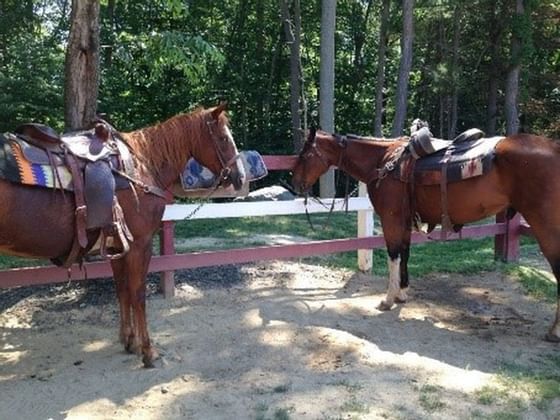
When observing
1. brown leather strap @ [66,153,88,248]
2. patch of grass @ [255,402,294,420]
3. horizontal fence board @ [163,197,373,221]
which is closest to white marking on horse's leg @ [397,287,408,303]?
horizontal fence board @ [163,197,373,221]

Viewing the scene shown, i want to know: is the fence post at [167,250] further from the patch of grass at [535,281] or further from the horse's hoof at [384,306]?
the patch of grass at [535,281]

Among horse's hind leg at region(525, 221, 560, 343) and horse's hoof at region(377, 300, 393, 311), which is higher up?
horse's hind leg at region(525, 221, 560, 343)

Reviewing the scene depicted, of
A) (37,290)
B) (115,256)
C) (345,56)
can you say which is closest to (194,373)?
(115,256)

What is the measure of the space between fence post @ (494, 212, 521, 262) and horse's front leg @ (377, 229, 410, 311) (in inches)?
90.9

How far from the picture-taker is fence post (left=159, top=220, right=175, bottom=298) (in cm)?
531

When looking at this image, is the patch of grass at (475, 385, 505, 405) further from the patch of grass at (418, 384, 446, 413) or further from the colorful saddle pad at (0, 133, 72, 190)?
the colorful saddle pad at (0, 133, 72, 190)

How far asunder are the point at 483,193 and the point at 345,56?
1764 cm

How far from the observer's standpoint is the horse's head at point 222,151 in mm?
4141

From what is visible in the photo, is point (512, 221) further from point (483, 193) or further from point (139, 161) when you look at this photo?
point (139, 161)

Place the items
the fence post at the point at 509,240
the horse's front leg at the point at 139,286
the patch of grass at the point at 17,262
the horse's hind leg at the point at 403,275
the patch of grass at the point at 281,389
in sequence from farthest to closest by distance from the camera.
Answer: the fence post at the point at 509,240 → the patch of grass at the point at 17,262 → the horse's hind leg at the point at 403,275 → the horse's front leg at the point at 139,286 → the patch of grass at the point at 281,389

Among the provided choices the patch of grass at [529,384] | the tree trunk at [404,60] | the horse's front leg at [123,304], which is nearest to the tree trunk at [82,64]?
the horse's front leg at [123,304]

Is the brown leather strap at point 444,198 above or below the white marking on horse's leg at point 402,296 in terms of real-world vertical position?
above

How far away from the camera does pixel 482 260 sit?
745 cm

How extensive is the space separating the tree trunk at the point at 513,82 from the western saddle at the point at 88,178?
16.1 metres
